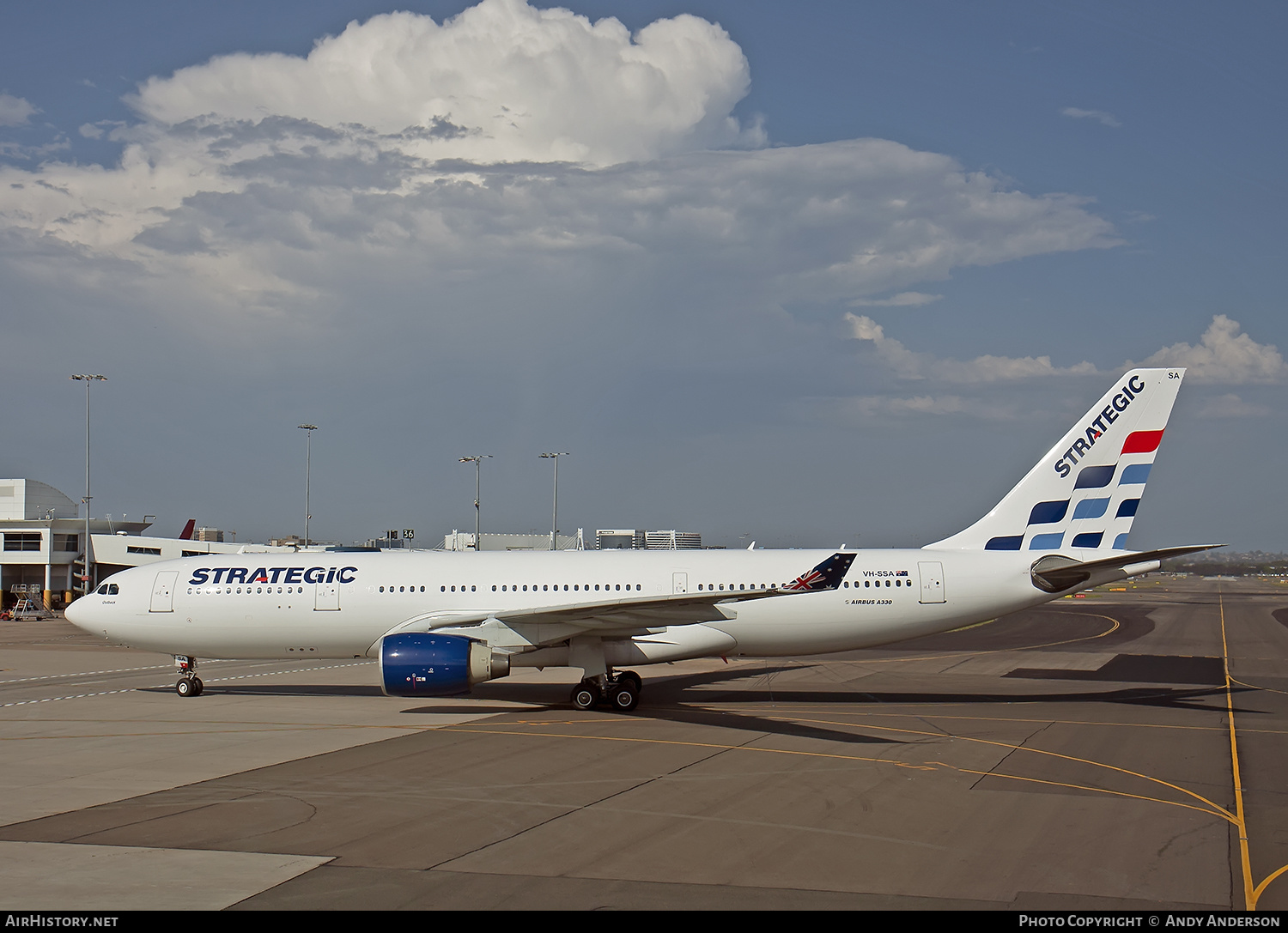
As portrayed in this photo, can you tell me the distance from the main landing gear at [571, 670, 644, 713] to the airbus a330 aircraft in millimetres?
36

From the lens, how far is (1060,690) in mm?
28266

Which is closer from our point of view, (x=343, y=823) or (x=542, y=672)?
(x=343, y=823)

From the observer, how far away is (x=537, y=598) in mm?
25234

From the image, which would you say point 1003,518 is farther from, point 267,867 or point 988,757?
point 267,867

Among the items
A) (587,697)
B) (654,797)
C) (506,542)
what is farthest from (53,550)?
(654,797)

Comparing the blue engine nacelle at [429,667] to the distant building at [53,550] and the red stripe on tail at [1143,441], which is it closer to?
the red stripe on tail at [1143,441]

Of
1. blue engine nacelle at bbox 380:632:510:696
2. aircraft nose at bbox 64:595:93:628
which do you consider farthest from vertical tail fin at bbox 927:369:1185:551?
aircraft nose at bbox 64:595:93:628

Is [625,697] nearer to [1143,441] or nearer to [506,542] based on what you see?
[1143,441]

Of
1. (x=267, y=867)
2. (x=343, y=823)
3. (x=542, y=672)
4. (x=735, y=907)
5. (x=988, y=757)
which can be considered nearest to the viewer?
(x=735, y=907)

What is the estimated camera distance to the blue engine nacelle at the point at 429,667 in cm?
2200

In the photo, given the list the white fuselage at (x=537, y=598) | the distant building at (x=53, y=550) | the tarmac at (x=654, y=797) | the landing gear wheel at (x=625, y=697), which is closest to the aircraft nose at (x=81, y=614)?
the white fuselage at (x=537, y=598)

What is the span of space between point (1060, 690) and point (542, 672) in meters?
16.2

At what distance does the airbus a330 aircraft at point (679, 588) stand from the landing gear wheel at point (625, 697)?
47 mm
